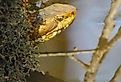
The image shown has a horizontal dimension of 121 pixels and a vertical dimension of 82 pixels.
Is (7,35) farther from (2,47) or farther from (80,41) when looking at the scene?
(80,41)

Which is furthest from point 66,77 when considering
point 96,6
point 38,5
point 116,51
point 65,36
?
point 38,5

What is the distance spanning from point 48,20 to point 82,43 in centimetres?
100

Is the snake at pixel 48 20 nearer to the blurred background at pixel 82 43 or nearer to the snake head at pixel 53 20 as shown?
the snake head at pixel 53 20

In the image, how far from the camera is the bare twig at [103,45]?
552 mm

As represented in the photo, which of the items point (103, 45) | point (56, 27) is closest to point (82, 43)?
point (56, 27)

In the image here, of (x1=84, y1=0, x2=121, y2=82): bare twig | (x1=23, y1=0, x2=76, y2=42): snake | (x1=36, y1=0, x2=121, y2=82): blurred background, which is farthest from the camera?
(x1=36, y1=0, x2=121, y2=82): blurred background

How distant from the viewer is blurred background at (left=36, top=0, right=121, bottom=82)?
4.91ft

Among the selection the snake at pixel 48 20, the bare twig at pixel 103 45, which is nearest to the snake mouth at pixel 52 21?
the snake at pixel 48 20

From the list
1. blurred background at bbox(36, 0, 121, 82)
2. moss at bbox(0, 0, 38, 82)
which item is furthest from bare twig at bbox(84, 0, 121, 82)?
blurred background at bbox(36, 0, 121, 82)

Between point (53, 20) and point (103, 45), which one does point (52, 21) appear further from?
point (103, 45)

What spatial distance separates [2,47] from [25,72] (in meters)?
0.09

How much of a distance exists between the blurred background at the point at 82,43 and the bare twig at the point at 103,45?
0.75 meters

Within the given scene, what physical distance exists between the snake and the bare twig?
0.16m

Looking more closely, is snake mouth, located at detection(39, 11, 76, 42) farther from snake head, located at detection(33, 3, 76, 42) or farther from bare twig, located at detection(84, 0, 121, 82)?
bare twig, located at detection(84, 0, 121, 82)
